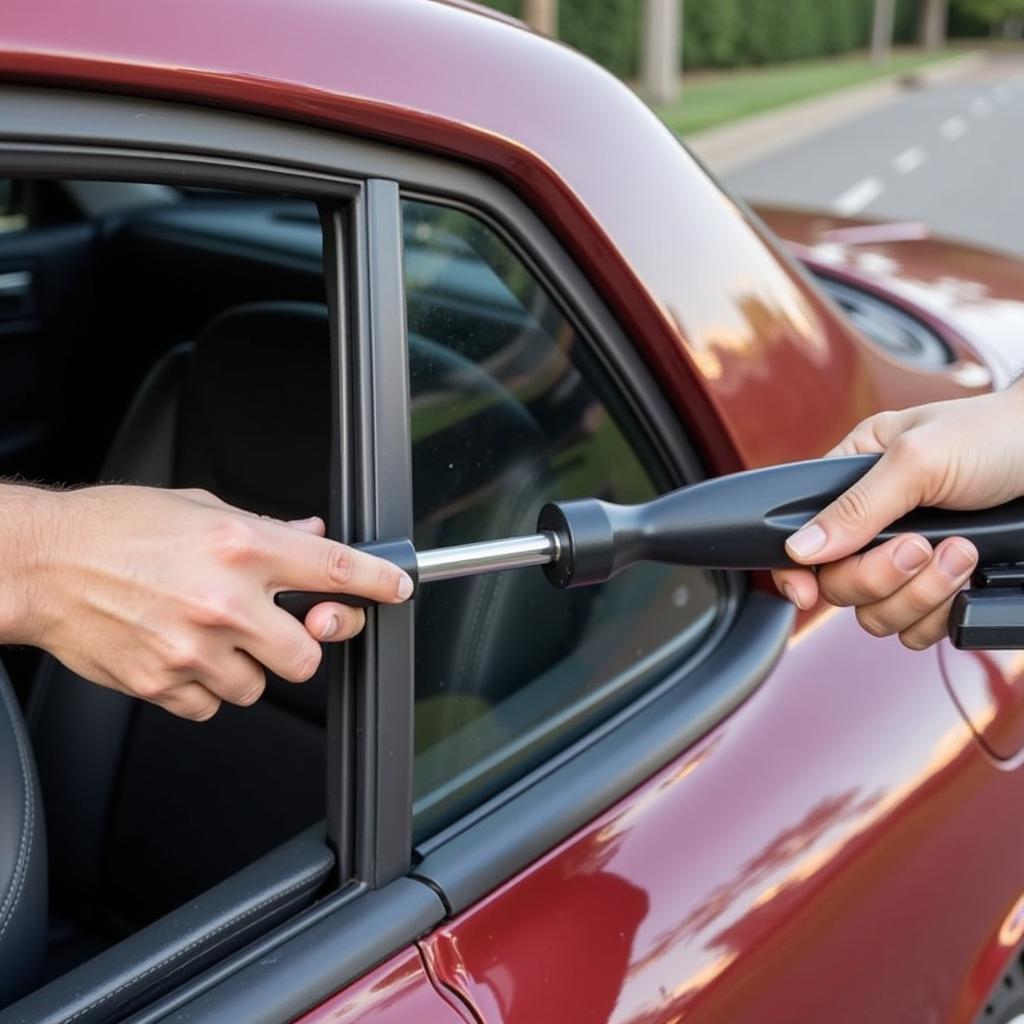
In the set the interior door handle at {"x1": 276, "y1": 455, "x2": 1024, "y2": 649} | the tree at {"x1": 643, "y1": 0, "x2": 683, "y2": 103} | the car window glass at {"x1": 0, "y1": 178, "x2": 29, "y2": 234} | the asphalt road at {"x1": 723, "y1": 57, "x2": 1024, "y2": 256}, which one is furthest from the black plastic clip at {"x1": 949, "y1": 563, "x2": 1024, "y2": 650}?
the tree at {"x1": 643, "y1": 0, "x2": 683, "y2": 103}

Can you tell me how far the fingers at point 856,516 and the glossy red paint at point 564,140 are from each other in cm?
26

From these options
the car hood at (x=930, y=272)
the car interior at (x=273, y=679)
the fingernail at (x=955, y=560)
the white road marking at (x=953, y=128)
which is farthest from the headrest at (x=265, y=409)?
the white road marking at (x=953, y=128)

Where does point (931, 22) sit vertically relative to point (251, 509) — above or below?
below

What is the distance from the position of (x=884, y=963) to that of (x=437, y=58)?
3.25ft

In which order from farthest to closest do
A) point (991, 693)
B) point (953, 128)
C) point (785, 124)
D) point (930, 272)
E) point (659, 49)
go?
point (953, 128)
point (659, 49)
point (785, 124)
point (930, 272)
point (991, 693)

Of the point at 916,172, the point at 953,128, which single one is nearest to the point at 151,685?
the point at 916,172

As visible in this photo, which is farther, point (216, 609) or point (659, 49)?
point (659, 49)

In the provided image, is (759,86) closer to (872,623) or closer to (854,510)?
(872,623)

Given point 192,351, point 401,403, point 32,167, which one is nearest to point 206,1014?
point 401,403

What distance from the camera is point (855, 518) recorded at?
109 cm

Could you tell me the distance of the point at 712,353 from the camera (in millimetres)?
1338

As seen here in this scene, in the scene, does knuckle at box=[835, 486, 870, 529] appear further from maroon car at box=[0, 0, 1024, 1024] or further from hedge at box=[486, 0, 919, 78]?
hedge at box=[486, 0, 919, 78]

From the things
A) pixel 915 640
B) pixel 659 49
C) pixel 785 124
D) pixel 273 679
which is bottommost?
pixel 785 124

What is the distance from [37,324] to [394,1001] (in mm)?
2177
